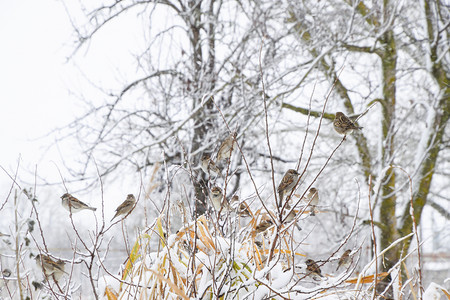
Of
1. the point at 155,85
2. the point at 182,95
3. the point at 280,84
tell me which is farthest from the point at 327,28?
the point at 155,85

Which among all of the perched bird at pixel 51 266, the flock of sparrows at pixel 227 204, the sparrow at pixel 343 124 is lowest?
the perched bird at pixel 51 266

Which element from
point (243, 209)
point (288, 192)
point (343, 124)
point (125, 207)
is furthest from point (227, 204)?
point (343, 124)

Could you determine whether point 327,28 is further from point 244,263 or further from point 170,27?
point 244,263

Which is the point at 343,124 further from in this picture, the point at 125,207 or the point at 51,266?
the point at 51,266

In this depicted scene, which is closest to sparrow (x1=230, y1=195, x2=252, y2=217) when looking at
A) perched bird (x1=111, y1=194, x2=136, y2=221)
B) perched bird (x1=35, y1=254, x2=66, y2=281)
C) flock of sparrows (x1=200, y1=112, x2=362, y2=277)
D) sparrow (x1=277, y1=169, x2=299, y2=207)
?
flock of sparrows (x1=200, y1=112, x2=362, y2=277)

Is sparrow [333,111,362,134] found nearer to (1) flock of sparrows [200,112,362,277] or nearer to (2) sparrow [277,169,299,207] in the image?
(1) flock of sparrows [200,112,362,277]

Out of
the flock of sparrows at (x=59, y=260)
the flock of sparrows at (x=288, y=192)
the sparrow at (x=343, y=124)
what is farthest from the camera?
the sparrow at (x=343, y=124)

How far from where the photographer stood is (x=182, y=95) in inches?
240

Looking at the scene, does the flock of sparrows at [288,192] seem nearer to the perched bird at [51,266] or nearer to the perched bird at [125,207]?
the perched bird at [125,207]

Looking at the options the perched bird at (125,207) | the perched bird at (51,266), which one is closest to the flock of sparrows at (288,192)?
the perched bird at (125,207)

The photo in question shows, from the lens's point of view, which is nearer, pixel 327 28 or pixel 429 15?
pixel 327 28

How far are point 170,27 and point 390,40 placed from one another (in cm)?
345

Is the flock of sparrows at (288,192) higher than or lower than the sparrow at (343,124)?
lower

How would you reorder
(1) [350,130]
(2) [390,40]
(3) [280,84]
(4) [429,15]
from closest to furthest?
(1) [350,130] < (3) [280,84] < (4) [429,15] < (2) [390,40]
